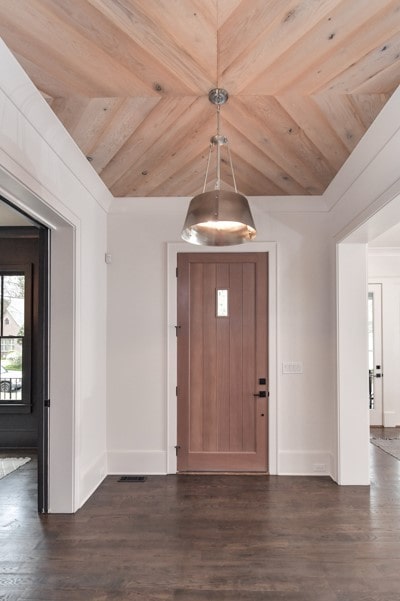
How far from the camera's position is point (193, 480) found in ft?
13.0

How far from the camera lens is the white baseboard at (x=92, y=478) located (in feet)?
11.2

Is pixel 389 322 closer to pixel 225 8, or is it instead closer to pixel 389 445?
pixel 389 445

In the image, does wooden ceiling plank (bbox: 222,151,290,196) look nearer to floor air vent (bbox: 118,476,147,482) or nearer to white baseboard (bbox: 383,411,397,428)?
floor air vent (bbox: 118,476,147,482)

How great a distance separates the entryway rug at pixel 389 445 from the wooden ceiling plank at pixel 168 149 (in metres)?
4.23

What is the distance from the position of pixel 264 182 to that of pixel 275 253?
2.44 ft

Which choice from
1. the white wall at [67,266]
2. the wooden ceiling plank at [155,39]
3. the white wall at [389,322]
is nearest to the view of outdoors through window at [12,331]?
the white wall at [67,266]

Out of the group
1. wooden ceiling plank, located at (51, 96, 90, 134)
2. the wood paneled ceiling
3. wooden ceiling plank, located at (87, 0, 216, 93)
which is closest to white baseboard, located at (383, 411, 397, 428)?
the wood paneled ceiling

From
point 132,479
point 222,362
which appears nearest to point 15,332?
point 132,479

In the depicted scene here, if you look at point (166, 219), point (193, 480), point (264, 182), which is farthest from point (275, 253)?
point (193, 480)

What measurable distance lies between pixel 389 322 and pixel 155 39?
19.2 feet

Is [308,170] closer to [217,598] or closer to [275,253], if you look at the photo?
[275,253]

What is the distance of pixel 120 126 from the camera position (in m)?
3.00

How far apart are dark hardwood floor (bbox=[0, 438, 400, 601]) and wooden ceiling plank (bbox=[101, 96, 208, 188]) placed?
2966 mm

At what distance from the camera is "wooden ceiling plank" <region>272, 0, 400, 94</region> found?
1.95 m
